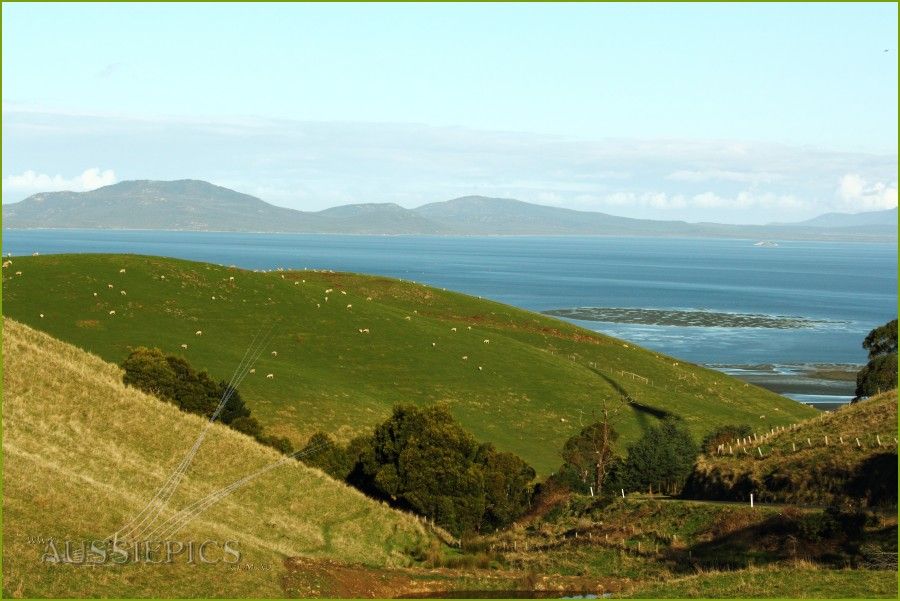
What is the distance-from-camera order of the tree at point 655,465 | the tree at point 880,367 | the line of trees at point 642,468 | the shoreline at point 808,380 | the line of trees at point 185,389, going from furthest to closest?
1. the shoreline at point 808,380
2. the tree at point 880,367
3. the tree at point 655,465
4. the line of trees at point 642,468
5. the line of trees at point 185,389

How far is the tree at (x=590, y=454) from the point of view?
209ft

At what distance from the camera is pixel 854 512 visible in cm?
3488

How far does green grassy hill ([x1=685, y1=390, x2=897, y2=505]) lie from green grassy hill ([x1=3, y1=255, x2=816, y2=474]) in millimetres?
21847

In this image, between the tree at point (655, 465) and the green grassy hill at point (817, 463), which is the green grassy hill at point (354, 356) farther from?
the green grassy hill at point (817, 463)

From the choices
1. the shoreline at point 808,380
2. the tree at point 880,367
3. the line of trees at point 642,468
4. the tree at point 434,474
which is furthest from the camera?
the shoreline at point 808,380

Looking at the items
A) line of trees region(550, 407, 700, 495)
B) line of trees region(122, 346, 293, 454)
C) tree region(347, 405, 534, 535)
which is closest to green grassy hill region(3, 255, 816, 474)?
line of trees region(122, 346, 293, 454)

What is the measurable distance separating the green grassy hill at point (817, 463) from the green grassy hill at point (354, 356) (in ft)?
71.7

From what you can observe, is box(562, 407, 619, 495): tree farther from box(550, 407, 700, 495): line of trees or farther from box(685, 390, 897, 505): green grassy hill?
box(685, 390, 897, 505): green grassy hill

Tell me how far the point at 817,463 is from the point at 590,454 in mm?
25087

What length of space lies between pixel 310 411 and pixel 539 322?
56.8 metres

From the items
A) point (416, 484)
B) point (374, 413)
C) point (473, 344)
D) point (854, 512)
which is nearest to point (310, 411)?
point (374, 413)

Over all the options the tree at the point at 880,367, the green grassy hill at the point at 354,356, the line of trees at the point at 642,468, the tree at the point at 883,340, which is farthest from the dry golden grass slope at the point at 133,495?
the tree at the point at 883,340

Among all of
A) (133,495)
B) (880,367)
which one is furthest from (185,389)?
(880,367)

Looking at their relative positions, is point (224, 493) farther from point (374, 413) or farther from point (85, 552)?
point (374, 413)
